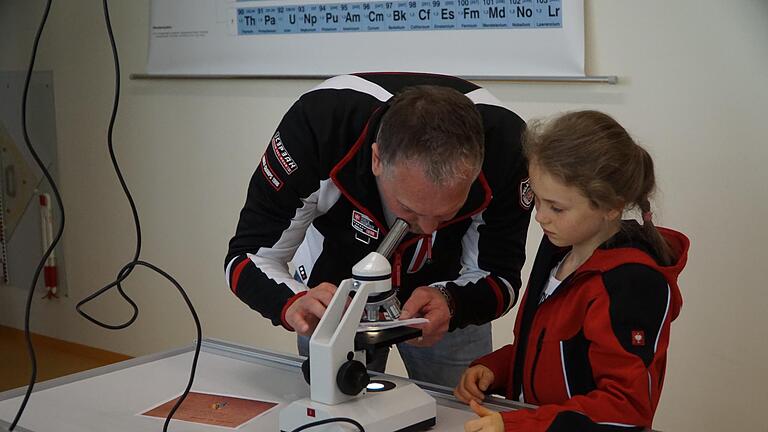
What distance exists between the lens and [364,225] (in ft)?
6.35

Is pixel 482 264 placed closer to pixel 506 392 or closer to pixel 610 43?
pixel 506 392

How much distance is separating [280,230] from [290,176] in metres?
0.13

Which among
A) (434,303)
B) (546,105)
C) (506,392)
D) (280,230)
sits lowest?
(506,392)

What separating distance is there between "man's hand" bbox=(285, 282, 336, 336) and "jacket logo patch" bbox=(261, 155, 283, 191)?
0.30 meters

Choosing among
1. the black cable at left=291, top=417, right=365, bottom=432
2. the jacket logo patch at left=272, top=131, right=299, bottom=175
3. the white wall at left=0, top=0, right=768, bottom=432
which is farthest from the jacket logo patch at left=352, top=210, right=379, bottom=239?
the white wall at left=0, top=0, right=768, bottom=432

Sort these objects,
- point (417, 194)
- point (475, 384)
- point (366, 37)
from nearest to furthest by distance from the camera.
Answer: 1. point (417, 194)
2. point (475, 384)
3. point (366, 37)

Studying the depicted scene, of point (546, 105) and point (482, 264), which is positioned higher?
point (546, 105)

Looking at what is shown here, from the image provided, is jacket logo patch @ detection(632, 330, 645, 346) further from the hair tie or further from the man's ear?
the man's ear

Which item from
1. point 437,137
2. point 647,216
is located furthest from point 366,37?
point 647,216

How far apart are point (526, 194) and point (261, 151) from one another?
1.98 metres

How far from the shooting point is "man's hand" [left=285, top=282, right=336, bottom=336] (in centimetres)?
164

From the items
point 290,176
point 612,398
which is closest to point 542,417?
point 612,398

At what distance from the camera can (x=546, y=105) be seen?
9.66 ft

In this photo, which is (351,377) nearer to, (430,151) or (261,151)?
(430,151)
